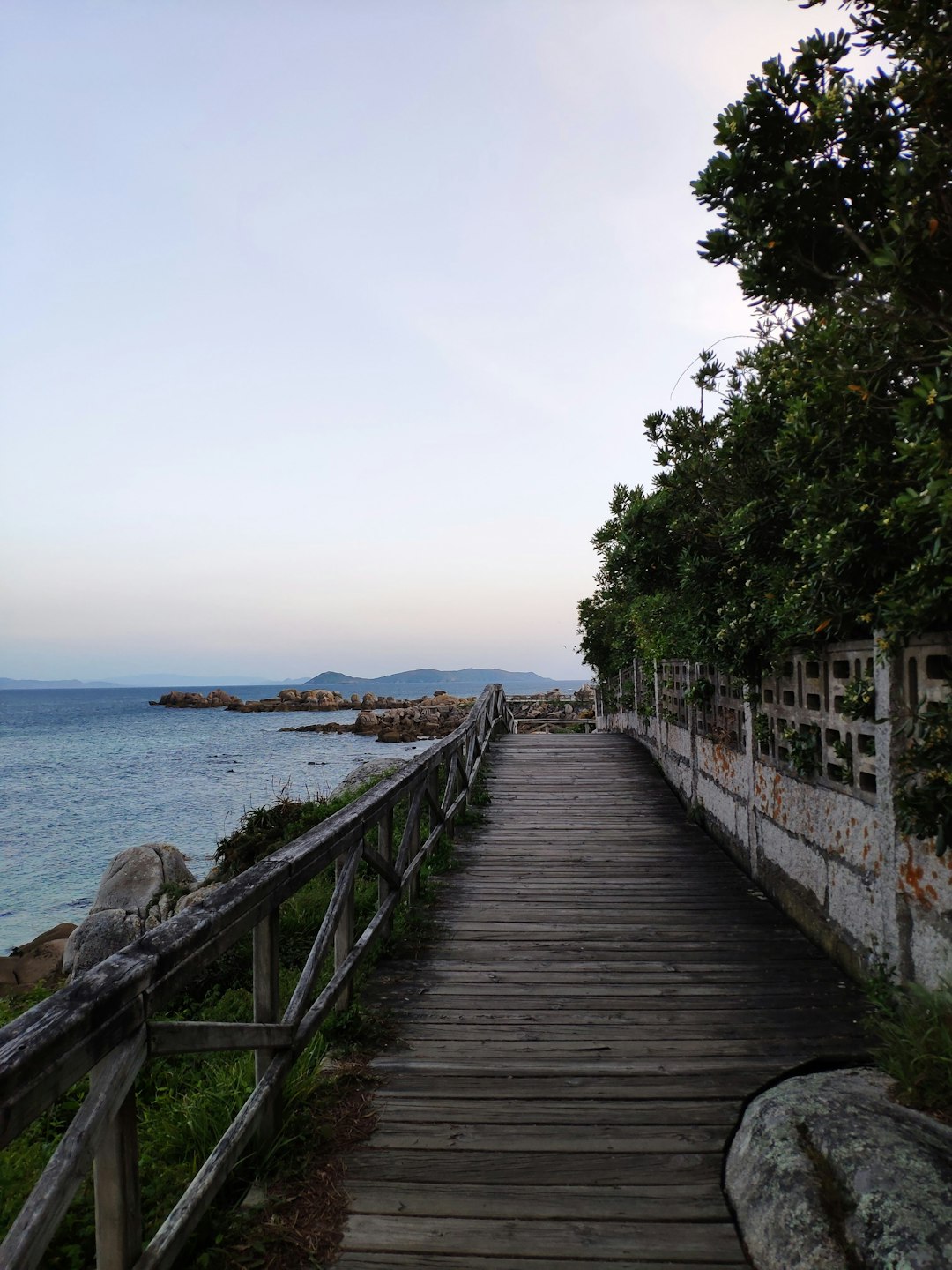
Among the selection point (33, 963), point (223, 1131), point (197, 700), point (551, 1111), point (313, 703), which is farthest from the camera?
point (197, 700)

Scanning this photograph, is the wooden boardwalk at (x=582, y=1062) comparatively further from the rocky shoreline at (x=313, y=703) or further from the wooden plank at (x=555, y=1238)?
the rocky shoreline at (x=313, y=703)

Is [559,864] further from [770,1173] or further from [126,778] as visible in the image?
[126,778]

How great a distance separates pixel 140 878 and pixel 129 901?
18.6 inches

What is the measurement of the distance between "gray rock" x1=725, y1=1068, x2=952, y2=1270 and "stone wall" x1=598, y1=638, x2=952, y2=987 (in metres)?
1.04

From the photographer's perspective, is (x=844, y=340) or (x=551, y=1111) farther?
(x=844, y=340)

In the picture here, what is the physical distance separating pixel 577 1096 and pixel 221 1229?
1.51 meters

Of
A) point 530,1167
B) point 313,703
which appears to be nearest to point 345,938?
point 530,1167

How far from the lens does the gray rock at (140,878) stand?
37.5 feet

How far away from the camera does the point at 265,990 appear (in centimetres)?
281

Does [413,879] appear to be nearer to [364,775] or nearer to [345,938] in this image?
[345,938]

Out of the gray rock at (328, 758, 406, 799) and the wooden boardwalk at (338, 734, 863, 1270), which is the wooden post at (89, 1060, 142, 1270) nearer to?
the wooden boardwalk at (338, 734, 863, 1270)

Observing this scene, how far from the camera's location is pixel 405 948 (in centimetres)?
483

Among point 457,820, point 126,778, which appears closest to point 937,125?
point 457,820

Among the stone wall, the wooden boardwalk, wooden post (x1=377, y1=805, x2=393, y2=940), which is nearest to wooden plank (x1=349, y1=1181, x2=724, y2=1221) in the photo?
the wooden boardwalk
